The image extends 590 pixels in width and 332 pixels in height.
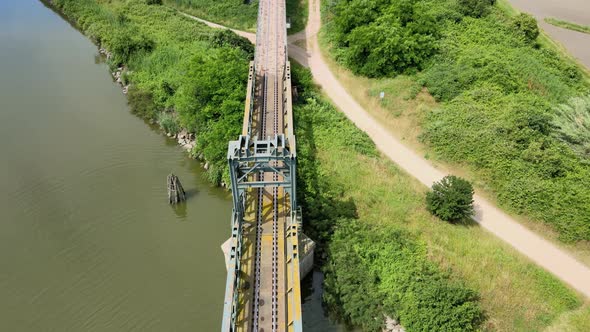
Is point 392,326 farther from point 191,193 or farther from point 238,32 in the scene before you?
point 238,32

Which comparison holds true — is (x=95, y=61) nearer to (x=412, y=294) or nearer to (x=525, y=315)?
(x=412, y=294)

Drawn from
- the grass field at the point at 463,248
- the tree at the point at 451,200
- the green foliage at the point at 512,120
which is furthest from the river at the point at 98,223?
the green foliage at the point at 512,120

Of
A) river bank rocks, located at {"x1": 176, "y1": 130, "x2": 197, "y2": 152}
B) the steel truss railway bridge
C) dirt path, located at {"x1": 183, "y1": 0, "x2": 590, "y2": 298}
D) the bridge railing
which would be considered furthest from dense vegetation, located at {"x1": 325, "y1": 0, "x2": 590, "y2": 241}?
the bridge railing

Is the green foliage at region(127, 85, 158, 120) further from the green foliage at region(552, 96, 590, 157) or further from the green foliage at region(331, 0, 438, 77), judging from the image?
the green foliage at region(552, 96, 590, 157)

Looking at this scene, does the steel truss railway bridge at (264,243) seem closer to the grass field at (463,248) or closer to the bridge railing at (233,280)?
the bridge railing at (233,280)

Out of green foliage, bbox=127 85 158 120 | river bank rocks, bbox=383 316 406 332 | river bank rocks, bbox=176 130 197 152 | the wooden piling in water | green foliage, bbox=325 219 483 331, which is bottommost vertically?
river bank rocks, bbox=383 316 406 332

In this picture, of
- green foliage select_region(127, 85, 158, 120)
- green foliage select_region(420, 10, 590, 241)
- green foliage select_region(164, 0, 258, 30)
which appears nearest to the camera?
green foliage select_region(420, 10, 590, 241)

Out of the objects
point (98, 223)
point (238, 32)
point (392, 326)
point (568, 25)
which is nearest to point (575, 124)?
point (392, 326)
